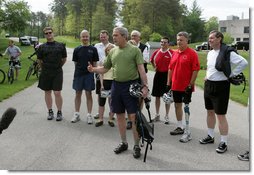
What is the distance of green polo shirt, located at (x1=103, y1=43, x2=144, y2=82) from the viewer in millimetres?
4773

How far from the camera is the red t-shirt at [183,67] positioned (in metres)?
5.57

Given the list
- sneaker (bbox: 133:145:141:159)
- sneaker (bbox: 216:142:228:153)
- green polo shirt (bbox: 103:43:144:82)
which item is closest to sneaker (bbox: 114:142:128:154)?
sneaker (bbox: 133:145:141:159)

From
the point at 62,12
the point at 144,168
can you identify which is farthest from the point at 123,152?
the point at 62,12

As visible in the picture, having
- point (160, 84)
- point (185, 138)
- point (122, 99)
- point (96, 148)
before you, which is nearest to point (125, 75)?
point (122, 99)

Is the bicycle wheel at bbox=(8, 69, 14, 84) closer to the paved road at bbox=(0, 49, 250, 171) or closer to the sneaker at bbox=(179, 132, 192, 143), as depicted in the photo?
the paved road at bbox=(0, 49, 250, 171)

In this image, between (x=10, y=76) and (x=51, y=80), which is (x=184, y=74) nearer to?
(x=51, y=80)

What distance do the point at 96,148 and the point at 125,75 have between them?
1151 millimetres

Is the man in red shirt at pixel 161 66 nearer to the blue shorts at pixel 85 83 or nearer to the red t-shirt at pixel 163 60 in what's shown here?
the red t-shirt at pixel 163 60

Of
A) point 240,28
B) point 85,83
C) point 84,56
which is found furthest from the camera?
point 240,28

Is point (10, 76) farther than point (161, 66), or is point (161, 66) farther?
point (10, 76)

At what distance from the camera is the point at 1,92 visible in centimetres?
995

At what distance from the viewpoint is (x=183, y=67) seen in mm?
5602

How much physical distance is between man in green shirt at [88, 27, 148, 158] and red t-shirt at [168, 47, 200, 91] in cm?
96

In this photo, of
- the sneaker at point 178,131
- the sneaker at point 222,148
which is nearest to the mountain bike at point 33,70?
the sneaker at point 178,131
